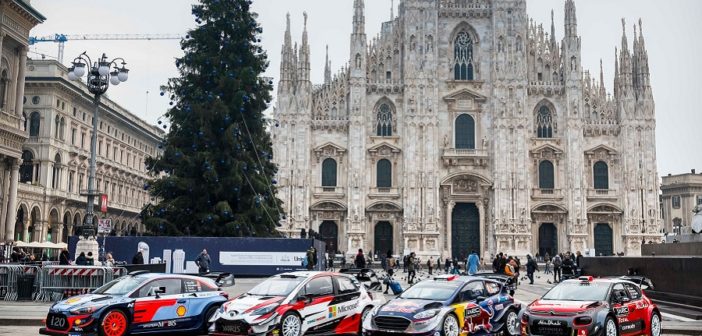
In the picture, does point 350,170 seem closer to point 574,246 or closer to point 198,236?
point 574,246

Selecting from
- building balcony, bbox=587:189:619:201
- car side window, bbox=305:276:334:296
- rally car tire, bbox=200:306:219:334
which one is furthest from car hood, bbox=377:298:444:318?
building balcony, bbox=587:189:619:201

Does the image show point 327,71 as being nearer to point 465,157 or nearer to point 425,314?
point 465,157

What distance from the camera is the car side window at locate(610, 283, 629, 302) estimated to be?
13242mm

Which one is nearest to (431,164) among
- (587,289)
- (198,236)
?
(198,236)

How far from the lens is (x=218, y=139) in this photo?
105 ft

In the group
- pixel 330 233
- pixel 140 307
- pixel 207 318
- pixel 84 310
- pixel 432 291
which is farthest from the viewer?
pixel 330 233

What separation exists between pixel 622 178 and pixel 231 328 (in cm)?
4315

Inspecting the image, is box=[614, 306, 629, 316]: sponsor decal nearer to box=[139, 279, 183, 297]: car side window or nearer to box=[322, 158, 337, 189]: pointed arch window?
box=[139, 279, 183, 297]: car side window

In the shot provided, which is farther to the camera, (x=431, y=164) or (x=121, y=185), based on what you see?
(x=121, y=185)

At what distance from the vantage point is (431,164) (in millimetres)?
49500

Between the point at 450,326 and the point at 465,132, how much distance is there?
1541 inches

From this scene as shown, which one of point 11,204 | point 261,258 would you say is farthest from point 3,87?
point 261,258

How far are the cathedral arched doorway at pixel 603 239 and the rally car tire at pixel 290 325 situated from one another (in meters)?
41.8

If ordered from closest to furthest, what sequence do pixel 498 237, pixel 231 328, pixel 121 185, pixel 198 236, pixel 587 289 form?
1. pixel 231 328
2. pixel 587 289
3. pixel 198 236
4. pixel 498 237
5. pixel 121 185
